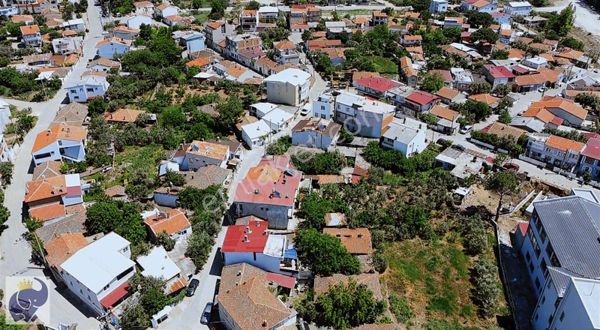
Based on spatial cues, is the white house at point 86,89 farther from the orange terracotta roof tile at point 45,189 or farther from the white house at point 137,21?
the white house at point 137,21

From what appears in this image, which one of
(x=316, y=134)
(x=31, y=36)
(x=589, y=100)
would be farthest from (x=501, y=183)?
(x=31, y=36)

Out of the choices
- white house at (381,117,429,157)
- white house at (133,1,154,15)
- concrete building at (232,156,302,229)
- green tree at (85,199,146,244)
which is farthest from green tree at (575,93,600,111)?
white house at (133,1,154,15)

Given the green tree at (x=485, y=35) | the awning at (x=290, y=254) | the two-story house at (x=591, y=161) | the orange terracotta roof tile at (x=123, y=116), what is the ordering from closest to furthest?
the awning at (x=290, y=254) → the two-story house at (x=591, y=161) → the orange terracotta roof tile at (x=123, y=116) → the green tree at (x=485, y=35)

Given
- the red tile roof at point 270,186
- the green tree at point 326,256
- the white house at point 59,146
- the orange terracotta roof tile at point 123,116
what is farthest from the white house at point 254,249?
the orange terracotta roof tile at point 123,116

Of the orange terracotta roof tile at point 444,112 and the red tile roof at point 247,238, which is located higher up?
the red tile roof at point 247,238

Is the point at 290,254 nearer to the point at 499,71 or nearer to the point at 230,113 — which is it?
the point at 230,113

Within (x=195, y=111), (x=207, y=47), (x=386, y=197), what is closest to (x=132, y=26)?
(x=207, y=47)
